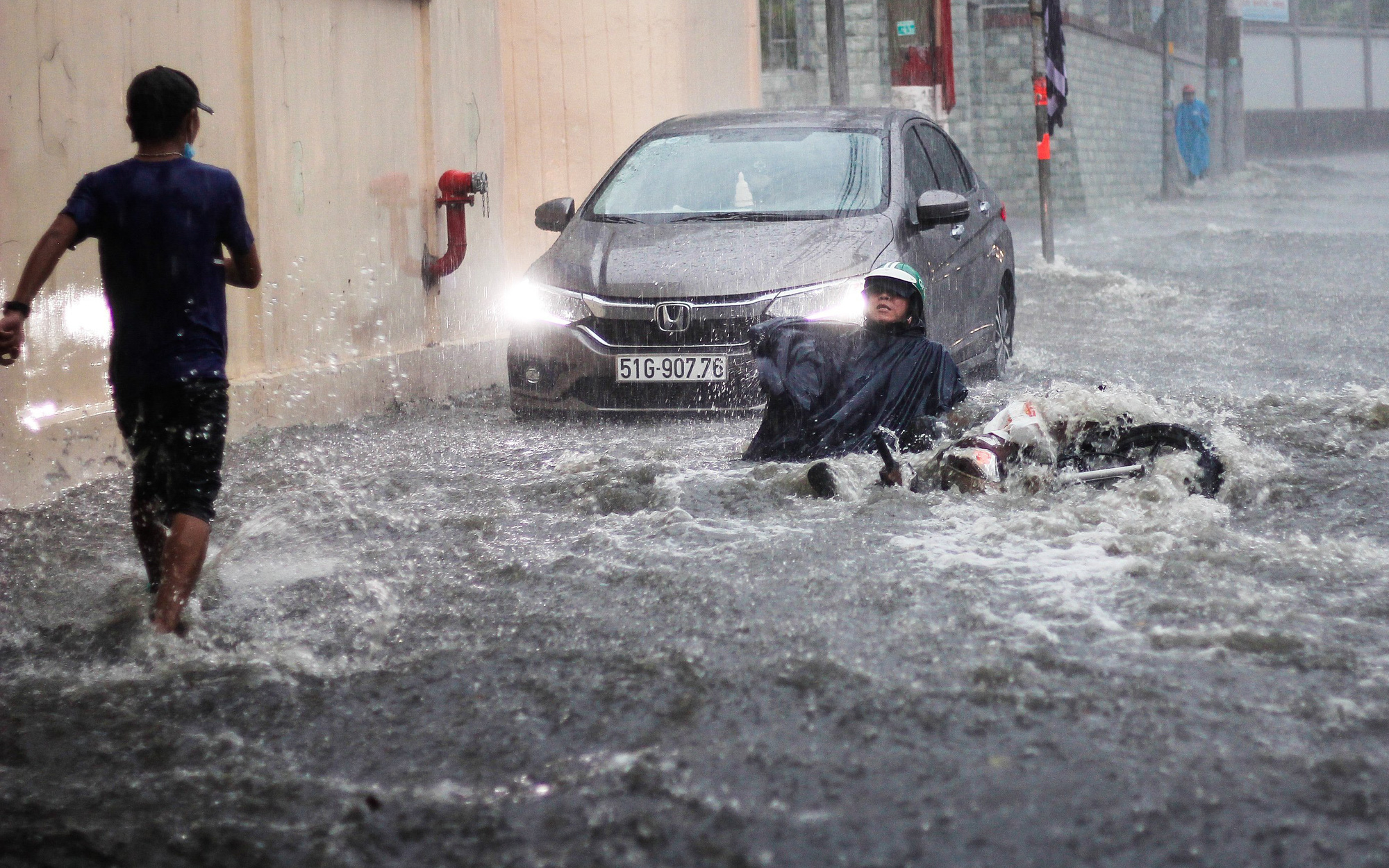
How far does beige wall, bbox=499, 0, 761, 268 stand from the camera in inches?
489

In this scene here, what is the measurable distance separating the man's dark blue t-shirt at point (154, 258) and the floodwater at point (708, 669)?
0.76 m

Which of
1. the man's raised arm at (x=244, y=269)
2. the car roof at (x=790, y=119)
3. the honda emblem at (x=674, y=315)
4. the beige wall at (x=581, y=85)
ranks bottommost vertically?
the honda emblem at (x=674, y=315)

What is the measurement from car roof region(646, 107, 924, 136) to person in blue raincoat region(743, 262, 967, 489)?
7.86ft

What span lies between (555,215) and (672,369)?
4.81 feet

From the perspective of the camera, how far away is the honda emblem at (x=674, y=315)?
743 cm

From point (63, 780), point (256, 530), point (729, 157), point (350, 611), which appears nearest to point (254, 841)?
point (63, 780)

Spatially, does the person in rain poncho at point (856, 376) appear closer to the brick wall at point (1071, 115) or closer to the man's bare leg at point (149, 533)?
the man's bare leg at point (149, 533)

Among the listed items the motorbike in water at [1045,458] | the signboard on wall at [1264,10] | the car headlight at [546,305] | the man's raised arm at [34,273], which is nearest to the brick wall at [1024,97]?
the car headlight at [546,305]

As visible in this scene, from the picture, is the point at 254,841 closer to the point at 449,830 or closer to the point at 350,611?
the point at 449,830

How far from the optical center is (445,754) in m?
3.39

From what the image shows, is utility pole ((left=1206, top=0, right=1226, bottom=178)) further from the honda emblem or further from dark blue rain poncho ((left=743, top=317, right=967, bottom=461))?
dark blue rain poncho ((left=743, top=317, right=967, bottom=461))

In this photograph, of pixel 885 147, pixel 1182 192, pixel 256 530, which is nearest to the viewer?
pixel 256 530

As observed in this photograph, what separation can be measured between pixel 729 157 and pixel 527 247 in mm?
4383

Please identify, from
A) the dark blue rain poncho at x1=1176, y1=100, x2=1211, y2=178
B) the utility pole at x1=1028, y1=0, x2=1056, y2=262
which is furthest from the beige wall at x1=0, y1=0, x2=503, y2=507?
the dark blue rain poncho at x1=1176, y1=100, x2=1211, y2=178
